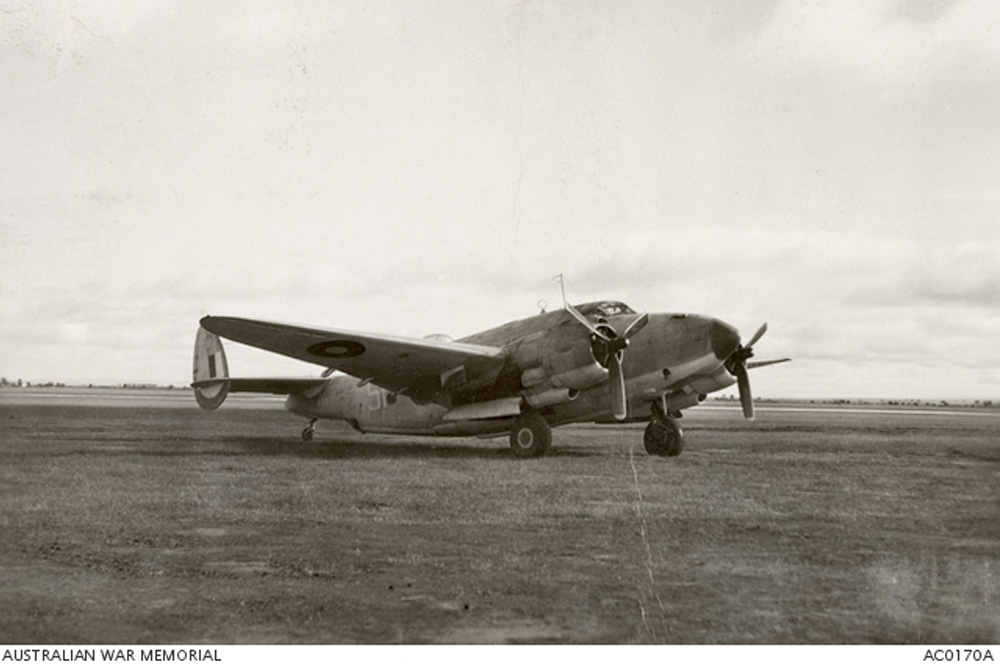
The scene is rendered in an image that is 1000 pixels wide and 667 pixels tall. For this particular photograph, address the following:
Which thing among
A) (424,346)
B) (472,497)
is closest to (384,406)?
(424,346)

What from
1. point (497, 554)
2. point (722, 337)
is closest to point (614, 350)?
point (722, 337)

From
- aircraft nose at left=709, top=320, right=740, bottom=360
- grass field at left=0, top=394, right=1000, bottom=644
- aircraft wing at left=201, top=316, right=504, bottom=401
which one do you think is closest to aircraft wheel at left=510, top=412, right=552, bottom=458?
aircraft wing at left=201, top=316, right=504, bottom=401

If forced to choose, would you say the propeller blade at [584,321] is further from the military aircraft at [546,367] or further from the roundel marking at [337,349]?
the roundel marking at [337,349]

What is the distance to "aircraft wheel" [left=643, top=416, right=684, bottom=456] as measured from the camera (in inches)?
535

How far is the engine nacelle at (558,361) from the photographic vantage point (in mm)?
12484

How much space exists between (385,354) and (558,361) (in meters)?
2.99

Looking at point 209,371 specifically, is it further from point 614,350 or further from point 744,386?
point 744,386

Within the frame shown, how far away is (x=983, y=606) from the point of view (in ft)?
20.4

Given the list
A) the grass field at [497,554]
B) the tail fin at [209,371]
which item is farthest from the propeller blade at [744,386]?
the tail fin at [209,371]

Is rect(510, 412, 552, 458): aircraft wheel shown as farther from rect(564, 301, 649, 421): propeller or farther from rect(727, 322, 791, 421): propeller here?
rect(727, 322, 791, 421): propeller

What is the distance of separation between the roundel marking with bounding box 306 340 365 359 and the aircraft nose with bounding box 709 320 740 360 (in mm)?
5763

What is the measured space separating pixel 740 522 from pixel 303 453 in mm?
8837

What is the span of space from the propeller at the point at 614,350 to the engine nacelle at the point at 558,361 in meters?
0.12

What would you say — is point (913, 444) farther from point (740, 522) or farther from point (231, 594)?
point (231, 594)
